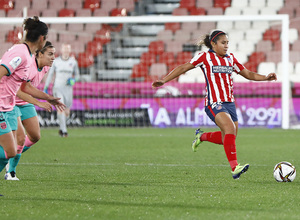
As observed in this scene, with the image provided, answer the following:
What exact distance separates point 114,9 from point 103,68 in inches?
189

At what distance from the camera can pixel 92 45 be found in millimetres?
19953

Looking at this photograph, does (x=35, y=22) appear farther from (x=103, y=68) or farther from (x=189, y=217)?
(x=103, y=68)

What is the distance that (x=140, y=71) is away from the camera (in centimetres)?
1927

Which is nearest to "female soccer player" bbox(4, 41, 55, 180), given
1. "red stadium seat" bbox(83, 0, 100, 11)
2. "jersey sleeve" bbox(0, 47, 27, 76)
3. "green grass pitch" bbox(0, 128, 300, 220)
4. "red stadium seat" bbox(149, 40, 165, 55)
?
"green grass pitch" bbox(0, 128, 300, 220)

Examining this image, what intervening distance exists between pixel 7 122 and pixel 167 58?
13689 millimetres

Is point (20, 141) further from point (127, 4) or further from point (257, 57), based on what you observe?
point (127, 4)

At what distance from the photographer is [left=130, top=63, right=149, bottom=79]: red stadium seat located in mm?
19094

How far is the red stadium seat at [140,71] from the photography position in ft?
62.6

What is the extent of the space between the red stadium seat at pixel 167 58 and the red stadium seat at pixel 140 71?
0.53m

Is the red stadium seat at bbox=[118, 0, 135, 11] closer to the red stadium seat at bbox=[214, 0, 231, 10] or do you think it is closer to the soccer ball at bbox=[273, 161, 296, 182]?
the red stadium seat at bbox=[214, 0, 231, 10]

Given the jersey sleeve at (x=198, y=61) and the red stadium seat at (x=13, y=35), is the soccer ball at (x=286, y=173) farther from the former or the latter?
the red stadium seat at (x=13, y=35)

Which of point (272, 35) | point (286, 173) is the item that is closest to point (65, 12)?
point (272, 35)

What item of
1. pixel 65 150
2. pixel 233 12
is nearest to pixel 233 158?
pixel 65 150

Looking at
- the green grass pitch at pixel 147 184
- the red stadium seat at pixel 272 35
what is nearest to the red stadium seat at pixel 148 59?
the red stadium seat at pixel 272 35
